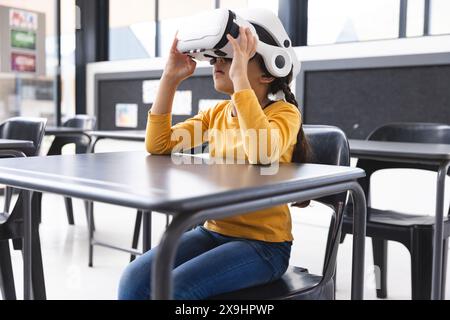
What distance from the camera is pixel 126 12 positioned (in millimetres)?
4785

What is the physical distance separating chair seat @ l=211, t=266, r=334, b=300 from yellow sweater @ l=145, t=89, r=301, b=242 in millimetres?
91

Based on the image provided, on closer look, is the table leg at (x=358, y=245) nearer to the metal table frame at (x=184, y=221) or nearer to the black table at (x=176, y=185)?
the black table at (x=176, y=185)

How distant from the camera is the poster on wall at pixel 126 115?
14.9ft

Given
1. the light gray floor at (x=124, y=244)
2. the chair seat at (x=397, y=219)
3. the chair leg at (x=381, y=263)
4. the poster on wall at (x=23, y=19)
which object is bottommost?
the light gray floor at (x=124, y=244)

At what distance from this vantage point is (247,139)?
1080 millimetres

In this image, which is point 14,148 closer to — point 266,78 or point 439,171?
point 266,78

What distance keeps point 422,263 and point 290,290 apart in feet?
2.60

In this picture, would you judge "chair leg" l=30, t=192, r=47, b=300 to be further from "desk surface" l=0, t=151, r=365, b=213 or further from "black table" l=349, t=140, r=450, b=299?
"black table" l=349, t=140, r=450, b=299

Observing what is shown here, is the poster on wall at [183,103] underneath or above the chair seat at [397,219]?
above

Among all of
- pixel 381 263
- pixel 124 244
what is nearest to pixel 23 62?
pixel 124 244

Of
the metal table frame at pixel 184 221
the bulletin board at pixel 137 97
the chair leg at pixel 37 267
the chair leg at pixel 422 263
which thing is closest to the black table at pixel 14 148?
the chair leg at pixel 37 267

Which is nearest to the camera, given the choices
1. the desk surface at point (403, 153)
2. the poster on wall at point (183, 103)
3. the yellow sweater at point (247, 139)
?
the yellow sweater at point (247, 139)

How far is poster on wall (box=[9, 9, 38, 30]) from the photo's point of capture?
452 cm

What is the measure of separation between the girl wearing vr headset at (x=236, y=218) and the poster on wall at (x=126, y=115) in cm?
328
